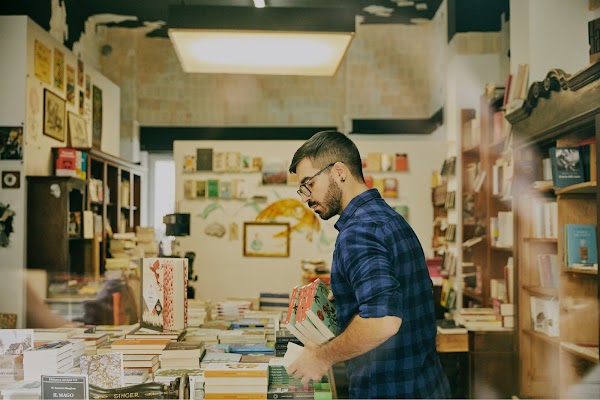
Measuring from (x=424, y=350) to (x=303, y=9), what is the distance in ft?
9.27

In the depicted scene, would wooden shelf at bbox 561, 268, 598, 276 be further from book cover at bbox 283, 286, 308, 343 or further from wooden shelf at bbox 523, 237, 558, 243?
book cover at bbox 283, 286, 308, 343

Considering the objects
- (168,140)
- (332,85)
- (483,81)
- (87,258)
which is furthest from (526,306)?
(168,140)

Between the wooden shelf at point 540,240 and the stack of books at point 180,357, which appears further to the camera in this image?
the wooden shelf at point 540,240

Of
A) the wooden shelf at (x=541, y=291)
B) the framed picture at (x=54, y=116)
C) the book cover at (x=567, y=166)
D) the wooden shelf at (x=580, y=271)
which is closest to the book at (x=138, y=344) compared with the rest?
the wooden shelf at (x=580, y=271)

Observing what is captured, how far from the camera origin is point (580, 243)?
3596 millimetres

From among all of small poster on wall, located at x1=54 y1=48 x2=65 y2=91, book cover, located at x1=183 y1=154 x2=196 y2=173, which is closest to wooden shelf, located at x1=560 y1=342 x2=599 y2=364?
book cover, located at x1=183 y1=154 x2=196 y2=173

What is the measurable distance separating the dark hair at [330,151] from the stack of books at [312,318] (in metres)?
0.47

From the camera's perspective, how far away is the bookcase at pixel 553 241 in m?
3.46

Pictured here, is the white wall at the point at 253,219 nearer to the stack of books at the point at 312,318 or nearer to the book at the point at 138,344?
the book at the point at 138,344

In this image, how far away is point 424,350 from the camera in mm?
2193

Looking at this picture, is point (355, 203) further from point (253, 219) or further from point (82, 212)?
point (253, 219)

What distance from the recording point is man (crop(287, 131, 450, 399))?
6.41 ft

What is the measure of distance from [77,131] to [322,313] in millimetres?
5962

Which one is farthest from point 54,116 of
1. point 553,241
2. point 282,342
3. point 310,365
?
point 310,365
